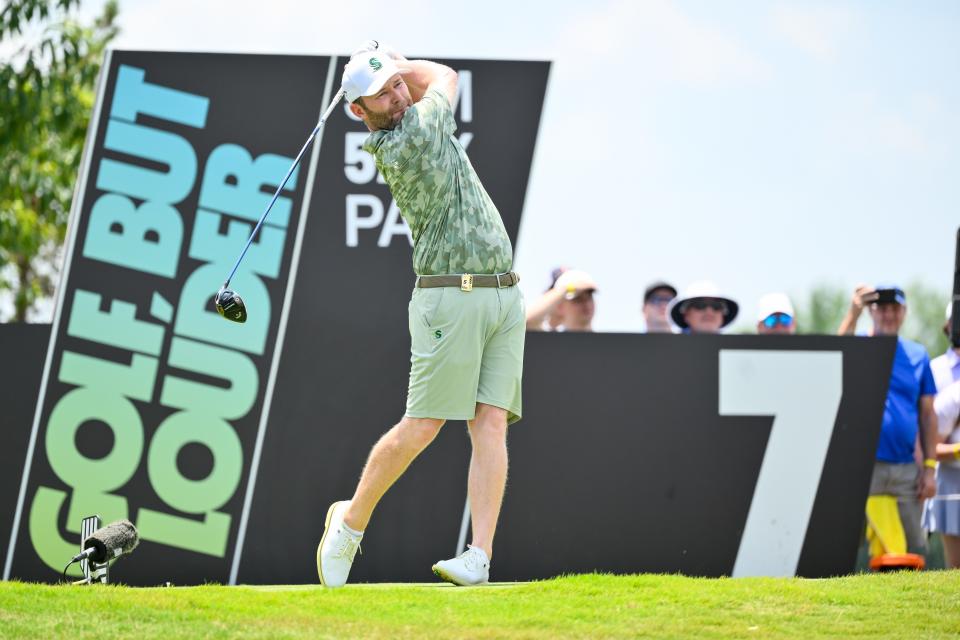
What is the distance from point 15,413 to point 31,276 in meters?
16.5

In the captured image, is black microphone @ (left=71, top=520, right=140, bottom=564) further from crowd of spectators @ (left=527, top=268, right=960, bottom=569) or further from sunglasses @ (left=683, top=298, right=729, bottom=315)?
sunglasses @ (left=683, top=298, right=729, bottom=315)

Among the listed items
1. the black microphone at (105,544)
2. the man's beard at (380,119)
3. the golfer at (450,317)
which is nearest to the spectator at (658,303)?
the golfer at (450,317)

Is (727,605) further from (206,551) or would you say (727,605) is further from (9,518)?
(9,518)

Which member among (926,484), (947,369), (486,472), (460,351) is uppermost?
(947,369)

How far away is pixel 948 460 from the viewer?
29.1 feet

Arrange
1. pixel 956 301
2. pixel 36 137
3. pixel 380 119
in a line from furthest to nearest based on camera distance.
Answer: pixel 36 137 < pixel 956 301 < pixel 380 119

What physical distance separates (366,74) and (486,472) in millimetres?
1766

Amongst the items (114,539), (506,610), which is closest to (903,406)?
(506,610)

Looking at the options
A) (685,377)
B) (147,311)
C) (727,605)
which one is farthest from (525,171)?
(727,605)

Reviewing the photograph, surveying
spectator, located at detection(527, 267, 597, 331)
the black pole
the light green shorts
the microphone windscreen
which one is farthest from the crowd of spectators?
the microphone windscreen

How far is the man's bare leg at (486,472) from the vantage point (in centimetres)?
592

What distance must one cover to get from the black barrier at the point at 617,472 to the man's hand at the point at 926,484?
657 mm

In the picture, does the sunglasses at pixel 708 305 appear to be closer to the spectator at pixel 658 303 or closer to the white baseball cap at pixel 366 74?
the spectator at pixel 658 303

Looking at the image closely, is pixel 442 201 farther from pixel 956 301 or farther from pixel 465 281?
pixel 956 301
